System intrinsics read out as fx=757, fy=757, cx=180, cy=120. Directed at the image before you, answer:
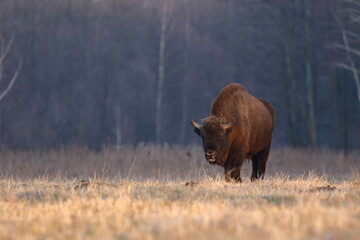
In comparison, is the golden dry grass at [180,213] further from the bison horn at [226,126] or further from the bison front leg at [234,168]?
the bison front leg at [234,168]

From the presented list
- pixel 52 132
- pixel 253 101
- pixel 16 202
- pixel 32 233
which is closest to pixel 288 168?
Result: pixel 253 101

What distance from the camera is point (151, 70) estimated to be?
170 ft

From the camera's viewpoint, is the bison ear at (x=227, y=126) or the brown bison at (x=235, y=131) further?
the bison ear at (x=227, y=126)

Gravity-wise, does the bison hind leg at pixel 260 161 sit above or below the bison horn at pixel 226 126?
below

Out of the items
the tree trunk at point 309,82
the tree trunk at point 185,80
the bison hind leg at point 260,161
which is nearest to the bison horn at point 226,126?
the bison hind leg at point 260,161

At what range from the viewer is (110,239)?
6.50 metres

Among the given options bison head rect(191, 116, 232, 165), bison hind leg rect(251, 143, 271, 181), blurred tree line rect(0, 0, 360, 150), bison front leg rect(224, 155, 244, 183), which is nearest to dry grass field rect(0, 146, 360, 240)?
bison head rect(191, 116, 232, 165)

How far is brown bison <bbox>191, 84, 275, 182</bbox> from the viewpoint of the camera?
13359 millimetres

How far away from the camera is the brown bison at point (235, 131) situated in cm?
1336

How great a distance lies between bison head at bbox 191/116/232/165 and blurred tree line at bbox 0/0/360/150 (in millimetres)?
24410

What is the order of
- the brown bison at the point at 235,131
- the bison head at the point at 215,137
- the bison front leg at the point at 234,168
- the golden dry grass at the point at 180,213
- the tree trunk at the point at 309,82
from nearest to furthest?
1. the golden dry grass at the point at 180,213
2. the bison head at the point at 215,137
3. the brown bison at the point at 235,131
4. the bison front leg at the point at 234,168
5. the tree trunk at the point at 309,82

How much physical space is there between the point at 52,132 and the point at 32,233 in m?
36.5

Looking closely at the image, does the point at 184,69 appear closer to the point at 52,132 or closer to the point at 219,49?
the point at 219,49

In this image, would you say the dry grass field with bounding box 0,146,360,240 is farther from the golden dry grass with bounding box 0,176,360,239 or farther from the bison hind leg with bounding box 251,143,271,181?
the bison hind leg with bounding box 251,143,271,181
